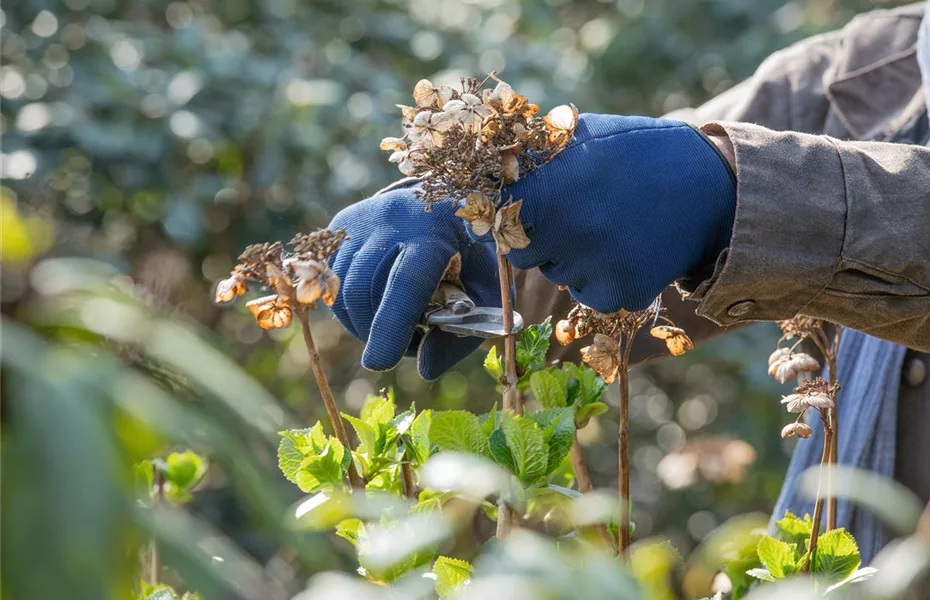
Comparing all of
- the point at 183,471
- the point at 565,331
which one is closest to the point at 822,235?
the point at 565,331

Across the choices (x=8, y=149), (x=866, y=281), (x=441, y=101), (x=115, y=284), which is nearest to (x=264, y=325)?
(x=441, y=101)

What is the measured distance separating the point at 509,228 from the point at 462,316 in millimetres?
161

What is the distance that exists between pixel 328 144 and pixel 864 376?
189 centimetres

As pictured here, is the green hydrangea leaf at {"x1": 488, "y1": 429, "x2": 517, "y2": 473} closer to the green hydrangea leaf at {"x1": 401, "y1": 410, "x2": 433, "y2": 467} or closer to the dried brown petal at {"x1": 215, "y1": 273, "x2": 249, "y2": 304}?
the green hydrangea leaf at {"x1": 401, "y1": 410, "x2": 433, "y2": 467}

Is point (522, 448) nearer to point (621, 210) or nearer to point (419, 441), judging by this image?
point (419, 441)

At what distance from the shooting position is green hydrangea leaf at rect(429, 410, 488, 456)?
723mm

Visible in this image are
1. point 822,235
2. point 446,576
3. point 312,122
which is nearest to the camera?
point 446,576

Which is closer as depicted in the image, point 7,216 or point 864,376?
point 7,216

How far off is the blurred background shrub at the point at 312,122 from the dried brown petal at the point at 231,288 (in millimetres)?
1000

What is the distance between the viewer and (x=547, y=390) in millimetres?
850

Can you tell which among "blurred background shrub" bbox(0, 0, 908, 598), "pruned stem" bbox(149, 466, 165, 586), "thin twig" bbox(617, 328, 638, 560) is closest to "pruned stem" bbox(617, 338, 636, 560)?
"thin twig" bbox(617, 328, 638, 560)

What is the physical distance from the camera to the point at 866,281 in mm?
898

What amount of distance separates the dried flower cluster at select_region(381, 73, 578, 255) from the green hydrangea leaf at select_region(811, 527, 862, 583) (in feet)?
0.96

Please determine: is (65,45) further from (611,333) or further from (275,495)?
(275,495)
